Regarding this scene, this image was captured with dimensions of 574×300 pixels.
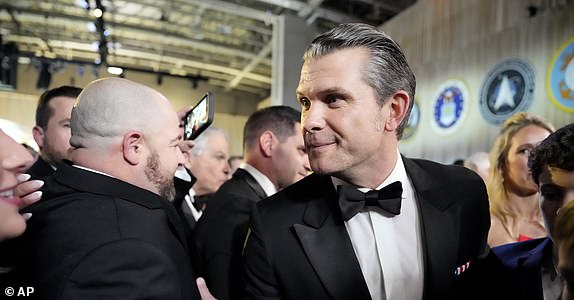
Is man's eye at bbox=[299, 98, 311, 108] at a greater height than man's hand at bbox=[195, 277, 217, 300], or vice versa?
man's eye at bbox=[299, 98, 311, 108]

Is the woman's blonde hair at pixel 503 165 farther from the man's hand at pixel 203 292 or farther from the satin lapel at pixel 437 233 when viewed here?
the man's hand at pixel 203 292

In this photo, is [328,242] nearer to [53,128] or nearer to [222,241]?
[222,241]

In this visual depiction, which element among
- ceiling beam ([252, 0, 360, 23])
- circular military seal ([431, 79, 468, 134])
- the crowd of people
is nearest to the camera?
the crowd of people

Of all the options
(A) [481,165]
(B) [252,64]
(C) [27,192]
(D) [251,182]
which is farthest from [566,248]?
(B) [252,64]

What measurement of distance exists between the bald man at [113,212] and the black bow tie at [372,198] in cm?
52

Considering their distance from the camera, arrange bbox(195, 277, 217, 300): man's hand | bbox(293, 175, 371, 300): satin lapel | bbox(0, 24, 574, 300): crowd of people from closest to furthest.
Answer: bbox(0, 24, 574, 300): crowd of people → bbox(293, 175, 371, 300): satin lapel → bbox(195, 277, 217, 300): man's hand

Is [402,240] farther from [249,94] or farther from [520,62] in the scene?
[249,94]

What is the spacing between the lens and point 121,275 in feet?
3.54

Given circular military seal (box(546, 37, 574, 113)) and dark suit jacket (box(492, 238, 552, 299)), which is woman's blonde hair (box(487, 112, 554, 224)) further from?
circular military seal (box(546, 37, 574, 113))

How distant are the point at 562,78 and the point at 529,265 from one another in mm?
4713

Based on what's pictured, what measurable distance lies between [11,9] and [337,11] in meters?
6.55

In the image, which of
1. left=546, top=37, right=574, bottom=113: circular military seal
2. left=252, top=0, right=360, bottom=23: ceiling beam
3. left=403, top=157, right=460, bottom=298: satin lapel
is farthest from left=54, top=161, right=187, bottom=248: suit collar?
left=252, top=0, right=360, bottom=23: ceiling beam

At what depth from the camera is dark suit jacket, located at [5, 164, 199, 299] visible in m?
1.07

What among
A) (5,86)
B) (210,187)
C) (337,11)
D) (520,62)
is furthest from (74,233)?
(5,86)
